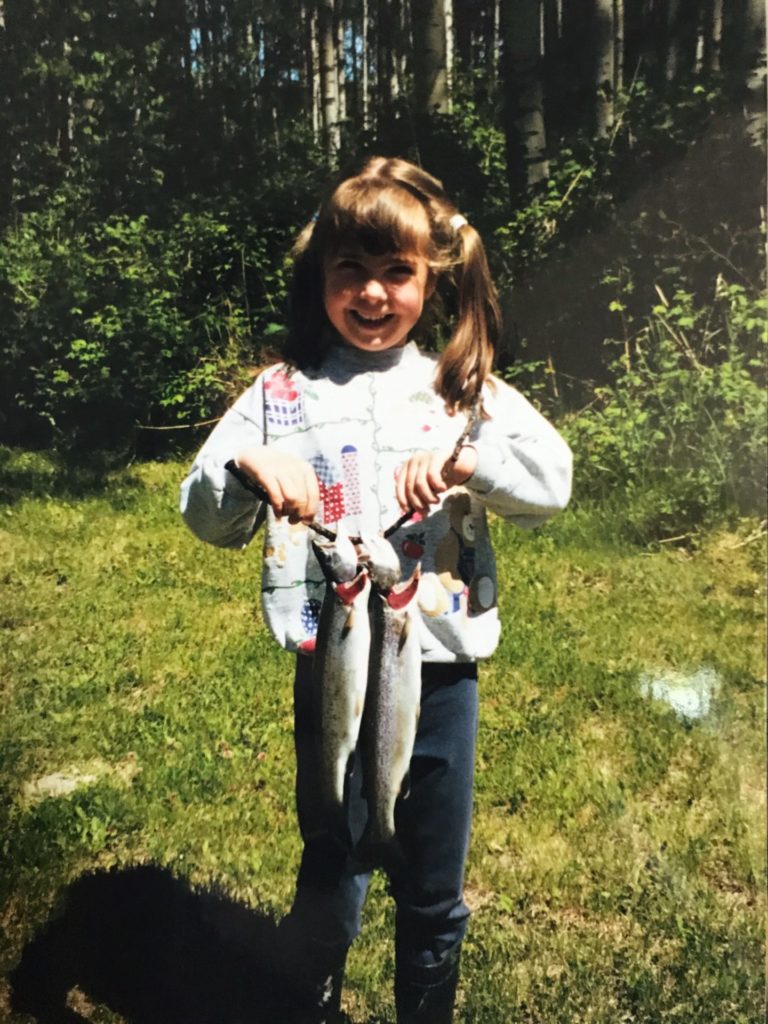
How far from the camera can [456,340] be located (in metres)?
2.06

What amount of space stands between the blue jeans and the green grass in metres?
0.04

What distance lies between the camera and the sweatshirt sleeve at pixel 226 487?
6.46ft

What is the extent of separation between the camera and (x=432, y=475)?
6.27 ft

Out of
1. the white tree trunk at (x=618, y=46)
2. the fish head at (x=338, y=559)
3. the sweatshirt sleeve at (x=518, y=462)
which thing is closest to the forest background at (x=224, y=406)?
the white tree trunk at (x=618, y=46)

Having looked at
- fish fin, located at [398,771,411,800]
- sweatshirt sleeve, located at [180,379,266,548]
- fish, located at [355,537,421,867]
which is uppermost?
sweatshirt sleeve, located at [180,379,266,548]

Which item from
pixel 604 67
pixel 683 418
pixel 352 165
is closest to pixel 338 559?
pixel 352 165

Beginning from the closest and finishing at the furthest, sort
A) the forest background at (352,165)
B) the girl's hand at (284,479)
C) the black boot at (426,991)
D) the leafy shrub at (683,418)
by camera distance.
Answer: the girl's hand at (284,479)
the forest background at (352,165)
the black boot at (426,991)
the leafy shrub at (683,418)

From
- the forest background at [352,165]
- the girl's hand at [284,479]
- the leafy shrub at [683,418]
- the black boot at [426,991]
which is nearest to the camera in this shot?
the girl's hand at [284,479]

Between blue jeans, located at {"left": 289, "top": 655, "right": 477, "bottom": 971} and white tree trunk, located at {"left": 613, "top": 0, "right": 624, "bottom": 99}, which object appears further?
white tree trunk, located at {"left": 613, "top": 0, "right": 624, "bottom": 99}

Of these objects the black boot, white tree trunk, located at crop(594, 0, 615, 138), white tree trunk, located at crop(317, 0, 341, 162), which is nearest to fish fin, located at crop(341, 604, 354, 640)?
the black boot

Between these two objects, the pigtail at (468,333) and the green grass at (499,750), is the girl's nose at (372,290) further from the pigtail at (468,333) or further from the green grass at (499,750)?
the green grass at (499,750)

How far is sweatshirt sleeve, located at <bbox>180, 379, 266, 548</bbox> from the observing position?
6.46ft

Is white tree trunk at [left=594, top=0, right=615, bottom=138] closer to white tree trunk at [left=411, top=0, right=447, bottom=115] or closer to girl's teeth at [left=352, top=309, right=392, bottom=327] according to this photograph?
white tree trunk at [left=411, top=0, right=447, bottom=115]

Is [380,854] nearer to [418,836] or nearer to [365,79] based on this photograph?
[418,836]
